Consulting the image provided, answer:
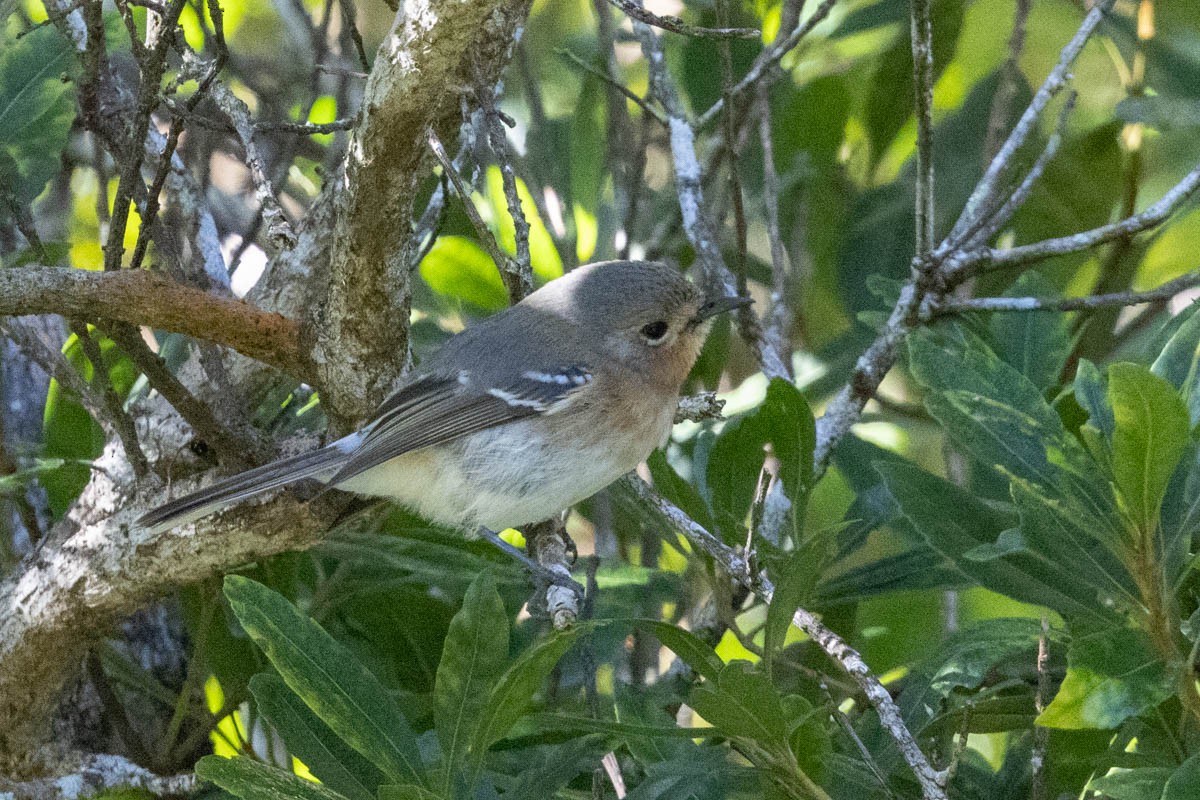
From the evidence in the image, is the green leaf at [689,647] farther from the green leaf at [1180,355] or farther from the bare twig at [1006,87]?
the bare twig at [1006,87]

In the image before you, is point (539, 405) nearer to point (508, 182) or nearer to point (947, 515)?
point (508, 182)

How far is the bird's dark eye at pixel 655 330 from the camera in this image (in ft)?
11.6

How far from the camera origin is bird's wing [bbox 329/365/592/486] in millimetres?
2938

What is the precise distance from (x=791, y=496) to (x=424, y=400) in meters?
0.96

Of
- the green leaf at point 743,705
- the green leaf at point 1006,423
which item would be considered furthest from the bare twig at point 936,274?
the green leaf at point 743,705

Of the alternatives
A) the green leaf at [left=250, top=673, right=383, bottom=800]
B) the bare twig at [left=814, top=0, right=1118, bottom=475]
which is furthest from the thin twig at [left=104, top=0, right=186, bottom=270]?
the bare twig at [left=814, top=0, right=1118, bottom=475]

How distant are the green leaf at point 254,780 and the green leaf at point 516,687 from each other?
295mm

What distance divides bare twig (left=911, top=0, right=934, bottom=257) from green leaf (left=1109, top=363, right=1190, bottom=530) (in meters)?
1.05

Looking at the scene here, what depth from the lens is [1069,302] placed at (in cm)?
295

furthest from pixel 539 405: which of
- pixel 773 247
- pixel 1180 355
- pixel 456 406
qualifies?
pixel 1180 355

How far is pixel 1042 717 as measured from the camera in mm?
2000

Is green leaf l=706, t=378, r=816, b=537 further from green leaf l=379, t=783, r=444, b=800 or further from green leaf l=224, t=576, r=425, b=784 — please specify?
green leaf l=379, t=783, r=444, b=800

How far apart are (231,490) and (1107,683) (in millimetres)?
1792

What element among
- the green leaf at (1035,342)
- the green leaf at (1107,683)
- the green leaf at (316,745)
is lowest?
the green leaf at (1107,683)
